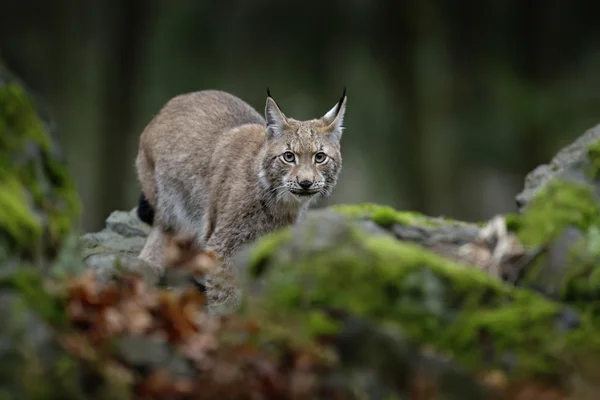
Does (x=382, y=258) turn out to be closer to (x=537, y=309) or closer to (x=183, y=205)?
(x=537, y=309)

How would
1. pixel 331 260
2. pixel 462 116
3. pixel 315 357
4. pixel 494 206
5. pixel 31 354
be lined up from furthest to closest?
pixel 462 116 < pixel 494 206 < pixel 331 260 < pixel 315 357 < pixel 31 354

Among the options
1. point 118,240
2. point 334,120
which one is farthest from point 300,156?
point 118,240

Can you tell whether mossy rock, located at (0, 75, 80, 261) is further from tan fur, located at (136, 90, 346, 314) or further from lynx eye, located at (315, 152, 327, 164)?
lynx eye, located at (315, 152, 327, 164)

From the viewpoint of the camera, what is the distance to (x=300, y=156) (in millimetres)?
6340

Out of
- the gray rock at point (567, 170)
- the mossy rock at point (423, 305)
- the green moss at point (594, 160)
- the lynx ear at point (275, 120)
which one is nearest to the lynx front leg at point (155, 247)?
the lynx ear at point (275, 120)

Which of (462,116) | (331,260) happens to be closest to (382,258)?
(331,260)

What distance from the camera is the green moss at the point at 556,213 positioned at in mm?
4086

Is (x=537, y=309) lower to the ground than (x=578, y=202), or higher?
lower

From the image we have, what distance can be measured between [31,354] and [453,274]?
5.30ft

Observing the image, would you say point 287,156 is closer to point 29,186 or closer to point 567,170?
point 567,170

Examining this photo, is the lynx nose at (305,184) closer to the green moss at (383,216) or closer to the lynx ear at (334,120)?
the lynx ear at (334,120)

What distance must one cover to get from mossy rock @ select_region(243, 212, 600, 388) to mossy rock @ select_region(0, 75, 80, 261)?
824mm

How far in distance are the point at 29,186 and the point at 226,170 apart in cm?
311

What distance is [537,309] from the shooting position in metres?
3.73
